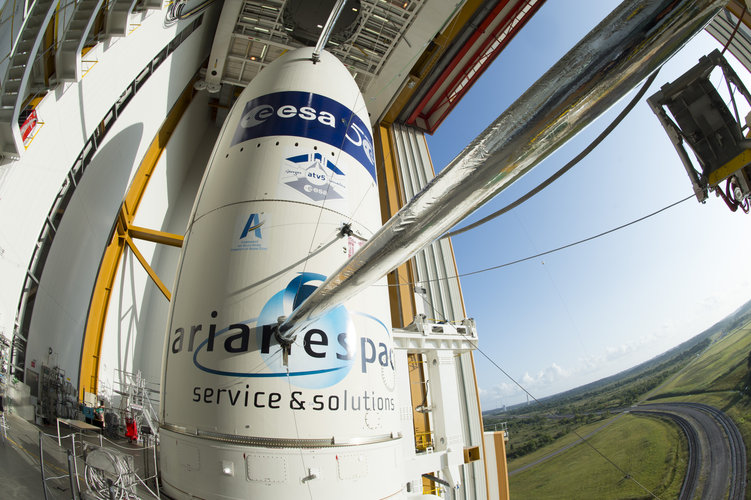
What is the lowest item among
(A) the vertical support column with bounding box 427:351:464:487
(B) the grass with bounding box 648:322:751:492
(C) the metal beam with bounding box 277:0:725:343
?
(B) the grass with bounding box 648:322:751:492

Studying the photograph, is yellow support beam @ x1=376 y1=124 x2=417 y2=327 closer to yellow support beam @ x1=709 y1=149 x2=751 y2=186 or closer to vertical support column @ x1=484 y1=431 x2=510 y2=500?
vertical support column @ x1=484 y1=431 x2=510 y2=500

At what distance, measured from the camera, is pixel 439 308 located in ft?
30.6

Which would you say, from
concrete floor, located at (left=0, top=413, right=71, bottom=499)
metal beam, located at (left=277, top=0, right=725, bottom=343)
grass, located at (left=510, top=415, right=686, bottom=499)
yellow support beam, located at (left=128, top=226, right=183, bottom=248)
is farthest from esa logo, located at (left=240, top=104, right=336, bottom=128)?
grass, located at (left=510, top=415, right=686, bottom=499)

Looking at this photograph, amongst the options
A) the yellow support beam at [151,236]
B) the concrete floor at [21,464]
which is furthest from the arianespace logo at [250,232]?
the yellow support beam at [151,236]

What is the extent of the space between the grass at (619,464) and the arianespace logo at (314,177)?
3884 centimetres

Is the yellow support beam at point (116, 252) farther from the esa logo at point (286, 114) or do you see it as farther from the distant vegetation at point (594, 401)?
the distant vegetation at point (594, 401)

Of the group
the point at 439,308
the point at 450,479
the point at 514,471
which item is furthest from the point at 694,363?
the point at 450,479

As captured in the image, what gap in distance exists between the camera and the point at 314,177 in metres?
3.43

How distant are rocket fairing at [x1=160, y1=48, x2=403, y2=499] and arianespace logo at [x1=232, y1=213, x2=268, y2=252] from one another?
0.01 metres

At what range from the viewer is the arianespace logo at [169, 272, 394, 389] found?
8.28ft

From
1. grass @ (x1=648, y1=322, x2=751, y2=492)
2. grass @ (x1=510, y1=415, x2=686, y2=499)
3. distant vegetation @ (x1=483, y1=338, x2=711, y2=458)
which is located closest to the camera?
grass @ (x1=648, y1=322, x2=751, y2=492)

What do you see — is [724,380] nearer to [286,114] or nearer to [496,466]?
[496,466]

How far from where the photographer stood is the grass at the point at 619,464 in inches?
1173

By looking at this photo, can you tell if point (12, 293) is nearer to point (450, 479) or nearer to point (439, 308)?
point (450, 479)
